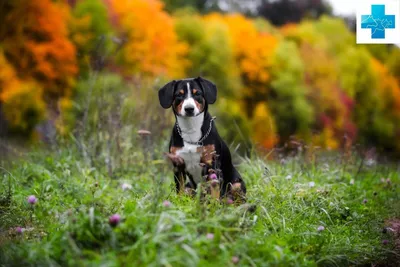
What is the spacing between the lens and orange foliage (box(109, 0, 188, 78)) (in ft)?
95.4

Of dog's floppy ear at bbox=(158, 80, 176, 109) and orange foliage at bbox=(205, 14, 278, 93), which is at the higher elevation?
dog's floppy ear at bbox=(158, 80, 176, 109)

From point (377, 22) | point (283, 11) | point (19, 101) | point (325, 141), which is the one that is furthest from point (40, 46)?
point (283, 11)

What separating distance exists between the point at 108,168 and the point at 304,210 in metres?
3.10

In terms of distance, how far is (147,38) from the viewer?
30188 millimetres

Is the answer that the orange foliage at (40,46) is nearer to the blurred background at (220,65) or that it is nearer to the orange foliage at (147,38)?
the blurred background at (220,65)

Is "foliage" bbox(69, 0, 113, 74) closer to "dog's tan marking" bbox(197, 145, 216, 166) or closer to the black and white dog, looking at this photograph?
the black and white dog

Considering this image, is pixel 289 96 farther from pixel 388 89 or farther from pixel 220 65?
pixel 388 89

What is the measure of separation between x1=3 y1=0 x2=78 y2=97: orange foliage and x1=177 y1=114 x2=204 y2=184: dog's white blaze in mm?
19167

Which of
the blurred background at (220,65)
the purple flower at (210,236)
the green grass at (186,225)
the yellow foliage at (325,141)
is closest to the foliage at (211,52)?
the blurred background at (220,65)

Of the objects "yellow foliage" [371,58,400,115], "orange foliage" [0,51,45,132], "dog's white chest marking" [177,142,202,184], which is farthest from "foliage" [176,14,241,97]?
"dog's white chest marking" [177,142,202,184]

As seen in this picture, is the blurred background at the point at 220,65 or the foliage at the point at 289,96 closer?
the blurred background at the point at 220,65

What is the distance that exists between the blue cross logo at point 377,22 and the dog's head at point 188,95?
392cm

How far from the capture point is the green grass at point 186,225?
124 inches

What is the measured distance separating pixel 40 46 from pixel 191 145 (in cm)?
1980
